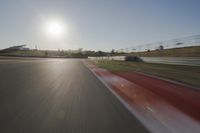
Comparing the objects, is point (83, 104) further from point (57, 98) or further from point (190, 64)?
point (190, 64)

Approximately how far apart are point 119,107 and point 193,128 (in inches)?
94.3

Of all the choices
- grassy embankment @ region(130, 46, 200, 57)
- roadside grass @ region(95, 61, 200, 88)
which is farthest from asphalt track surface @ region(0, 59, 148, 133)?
grassy embankment @ region(130, 46, 200, 57)

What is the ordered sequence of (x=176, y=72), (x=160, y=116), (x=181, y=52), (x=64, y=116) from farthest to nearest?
(x=181, y=52), (x=176, y=72), (x=160, y=116), (x=64, y=116)

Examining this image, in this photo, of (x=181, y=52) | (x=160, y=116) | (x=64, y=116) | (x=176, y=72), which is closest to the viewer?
(x=64, y=116)

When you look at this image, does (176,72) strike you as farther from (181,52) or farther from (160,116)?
(181,52)

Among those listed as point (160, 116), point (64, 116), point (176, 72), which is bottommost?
point (176, 72)

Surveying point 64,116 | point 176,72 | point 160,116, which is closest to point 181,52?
point 176,72

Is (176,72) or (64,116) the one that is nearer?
(64,116)

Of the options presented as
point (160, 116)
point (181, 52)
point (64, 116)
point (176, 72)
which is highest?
point (64, 116)

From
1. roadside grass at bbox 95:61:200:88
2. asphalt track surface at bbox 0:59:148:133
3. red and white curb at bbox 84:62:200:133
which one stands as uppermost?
asphalt track surface at bbox 0:59:148:133

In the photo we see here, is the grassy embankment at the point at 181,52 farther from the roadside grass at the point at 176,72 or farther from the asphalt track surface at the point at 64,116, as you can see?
the asphalt track surface at the point at 64,116

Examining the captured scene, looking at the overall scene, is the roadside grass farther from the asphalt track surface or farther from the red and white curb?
the asphalt track surface

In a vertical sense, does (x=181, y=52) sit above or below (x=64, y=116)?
below

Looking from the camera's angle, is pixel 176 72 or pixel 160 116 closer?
pixel 160 116
